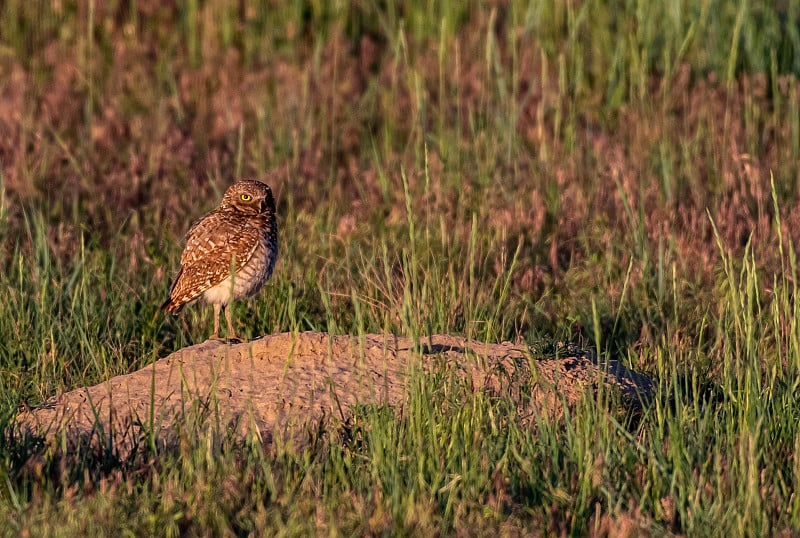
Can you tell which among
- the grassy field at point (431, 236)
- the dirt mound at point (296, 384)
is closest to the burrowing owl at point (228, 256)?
the grassy field at point (431, 236)

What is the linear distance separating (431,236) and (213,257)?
57.4 inches

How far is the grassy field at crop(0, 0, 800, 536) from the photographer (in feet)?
14.4

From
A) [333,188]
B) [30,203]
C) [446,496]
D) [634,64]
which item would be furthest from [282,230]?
[446,496]

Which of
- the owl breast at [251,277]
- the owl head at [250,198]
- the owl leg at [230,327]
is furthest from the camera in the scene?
the owl head at [250,198]

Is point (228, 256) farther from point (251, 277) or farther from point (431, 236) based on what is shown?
point (431, 236)

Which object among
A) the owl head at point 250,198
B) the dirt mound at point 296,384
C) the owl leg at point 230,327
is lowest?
the owl leg at point 230,327

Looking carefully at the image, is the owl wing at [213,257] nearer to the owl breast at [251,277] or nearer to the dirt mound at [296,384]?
the owl breast at [251,277]

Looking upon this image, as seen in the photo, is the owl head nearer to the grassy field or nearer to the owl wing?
the owl wing

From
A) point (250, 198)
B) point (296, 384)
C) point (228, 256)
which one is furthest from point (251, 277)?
point (296, 384)

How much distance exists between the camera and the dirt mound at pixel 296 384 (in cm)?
499

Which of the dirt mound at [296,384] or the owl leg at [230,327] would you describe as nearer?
the dirt mound at [296,384]

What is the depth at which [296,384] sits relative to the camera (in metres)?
5.44

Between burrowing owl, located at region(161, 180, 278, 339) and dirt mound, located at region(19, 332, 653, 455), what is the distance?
0.63 m

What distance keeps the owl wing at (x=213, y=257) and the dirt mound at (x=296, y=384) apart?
66cm
